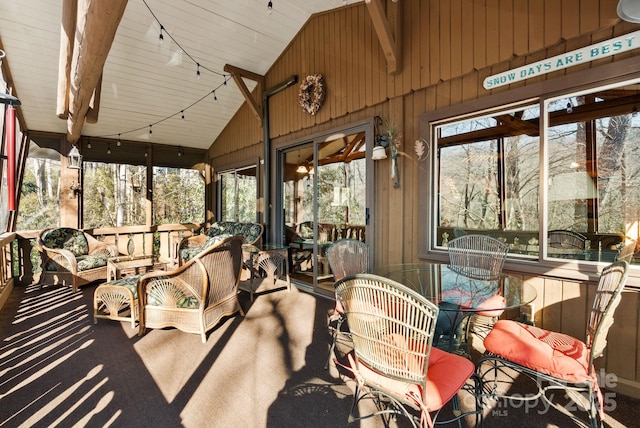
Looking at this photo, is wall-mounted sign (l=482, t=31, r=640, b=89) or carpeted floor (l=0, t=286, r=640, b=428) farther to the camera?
wall-mounted sign (l=482, t=31, r=640, b=89)

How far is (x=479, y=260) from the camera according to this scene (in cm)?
288

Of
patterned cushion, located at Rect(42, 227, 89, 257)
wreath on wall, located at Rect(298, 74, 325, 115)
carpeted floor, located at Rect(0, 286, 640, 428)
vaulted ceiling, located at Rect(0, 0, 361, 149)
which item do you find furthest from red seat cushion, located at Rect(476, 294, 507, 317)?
patterned cushion, located at Rect(42, 227, 89, 257)

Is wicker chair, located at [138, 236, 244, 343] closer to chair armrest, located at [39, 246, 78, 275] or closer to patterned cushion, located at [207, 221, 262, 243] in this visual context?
patterned cushion, located at [207, 221, 262, 243]

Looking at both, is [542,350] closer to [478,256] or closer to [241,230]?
[478,256]

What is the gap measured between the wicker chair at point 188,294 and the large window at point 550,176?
7.93ft

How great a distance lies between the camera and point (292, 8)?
14.9ft

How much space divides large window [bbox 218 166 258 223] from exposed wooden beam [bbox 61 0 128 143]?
3204 mm

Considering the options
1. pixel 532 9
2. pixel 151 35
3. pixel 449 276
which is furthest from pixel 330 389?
pixel 151 35

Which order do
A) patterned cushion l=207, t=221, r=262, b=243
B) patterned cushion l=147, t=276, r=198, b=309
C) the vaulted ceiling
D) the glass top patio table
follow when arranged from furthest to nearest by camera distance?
patterned cushion l=207, t=221, r=262, b=243
the vaulted ceiling
patterned cushion l=147, t=276, r=198, b=309
the glass top patio table

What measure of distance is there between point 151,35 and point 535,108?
5.22 meters

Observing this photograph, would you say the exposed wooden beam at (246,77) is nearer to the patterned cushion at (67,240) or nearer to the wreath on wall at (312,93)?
the wreath on wall at (312,93)

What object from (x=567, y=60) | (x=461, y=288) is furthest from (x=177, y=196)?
(x=567, y=60)

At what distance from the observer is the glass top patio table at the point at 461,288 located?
6.39ft

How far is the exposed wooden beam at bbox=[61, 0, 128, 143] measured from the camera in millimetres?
2209
